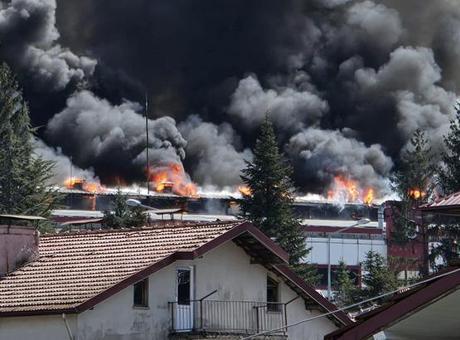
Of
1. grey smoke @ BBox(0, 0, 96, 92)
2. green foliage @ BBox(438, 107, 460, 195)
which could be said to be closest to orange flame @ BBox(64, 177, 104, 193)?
grey smoke @ BBox(0, 0, 96, 92)

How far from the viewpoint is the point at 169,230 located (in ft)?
129

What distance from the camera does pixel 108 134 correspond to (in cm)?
14875

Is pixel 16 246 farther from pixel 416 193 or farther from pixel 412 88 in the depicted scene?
pixel 412 88

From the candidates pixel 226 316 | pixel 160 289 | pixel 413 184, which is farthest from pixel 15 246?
pixel 413 184

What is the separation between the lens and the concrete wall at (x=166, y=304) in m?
35.0

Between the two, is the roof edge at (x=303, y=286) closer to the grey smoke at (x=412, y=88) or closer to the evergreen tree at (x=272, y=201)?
the evergreen tree at (x=272, y=201)

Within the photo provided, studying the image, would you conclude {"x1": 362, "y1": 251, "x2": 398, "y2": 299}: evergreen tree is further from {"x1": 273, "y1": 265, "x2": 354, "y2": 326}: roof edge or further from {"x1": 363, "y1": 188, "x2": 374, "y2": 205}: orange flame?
{"x1": 363, "y1": 188, "x2": 374, "y2": 205}: orange flame

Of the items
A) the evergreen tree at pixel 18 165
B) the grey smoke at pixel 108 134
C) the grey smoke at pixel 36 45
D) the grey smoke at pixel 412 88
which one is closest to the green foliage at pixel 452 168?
the evergreen tree at pixel 18 165

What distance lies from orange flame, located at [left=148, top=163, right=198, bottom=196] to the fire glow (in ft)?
52.5

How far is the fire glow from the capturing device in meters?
152

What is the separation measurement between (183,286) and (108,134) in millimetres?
111630

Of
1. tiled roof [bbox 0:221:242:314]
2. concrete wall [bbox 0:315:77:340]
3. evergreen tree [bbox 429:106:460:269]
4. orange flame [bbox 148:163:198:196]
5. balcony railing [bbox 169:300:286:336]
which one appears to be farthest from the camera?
orange flame [bbox 148:163:198:196]

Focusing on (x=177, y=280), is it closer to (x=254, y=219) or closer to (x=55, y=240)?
(x=55, y=240)

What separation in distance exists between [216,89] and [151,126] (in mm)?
15601
